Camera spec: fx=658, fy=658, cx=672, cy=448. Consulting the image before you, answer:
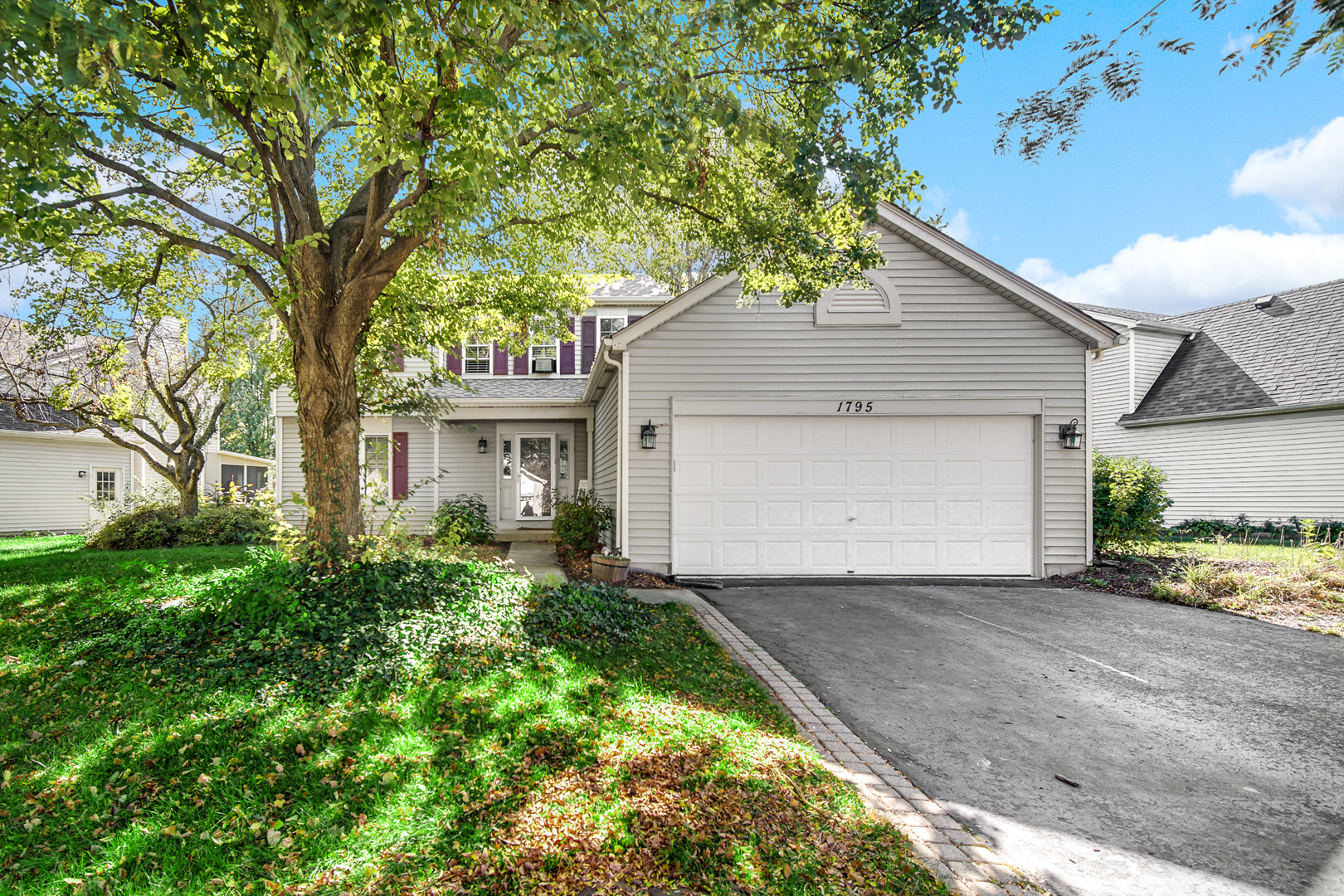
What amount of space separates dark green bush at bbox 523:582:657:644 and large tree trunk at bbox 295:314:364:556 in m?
1.83

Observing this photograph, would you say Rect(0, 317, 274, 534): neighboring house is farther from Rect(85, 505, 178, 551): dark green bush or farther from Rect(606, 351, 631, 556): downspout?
Rect(606, 351, 631, 556): downspout

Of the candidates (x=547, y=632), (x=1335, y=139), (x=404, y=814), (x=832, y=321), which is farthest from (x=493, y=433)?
(x=1335, y=139)

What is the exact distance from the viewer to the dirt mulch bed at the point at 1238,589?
7.17m

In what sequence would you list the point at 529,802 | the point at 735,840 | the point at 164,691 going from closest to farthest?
the point at 735,840 → the point at 529,802 → the point at 164,691

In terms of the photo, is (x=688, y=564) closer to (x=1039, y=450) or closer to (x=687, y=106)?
(x=1039, y=450)

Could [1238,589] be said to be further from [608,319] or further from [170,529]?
[170,529]

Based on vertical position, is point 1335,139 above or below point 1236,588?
above

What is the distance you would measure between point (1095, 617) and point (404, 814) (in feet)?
23.7

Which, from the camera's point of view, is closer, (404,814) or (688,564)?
(404,814)

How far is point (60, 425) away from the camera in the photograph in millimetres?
11422

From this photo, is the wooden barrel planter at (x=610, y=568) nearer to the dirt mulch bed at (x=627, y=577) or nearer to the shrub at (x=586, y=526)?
the dirt mulch bed at (x=627, y=577)

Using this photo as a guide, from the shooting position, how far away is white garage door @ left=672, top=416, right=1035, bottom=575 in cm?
917

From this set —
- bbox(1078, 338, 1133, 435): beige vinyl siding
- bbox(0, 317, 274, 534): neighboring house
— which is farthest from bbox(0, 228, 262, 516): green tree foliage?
bbox(1078, 338, 1133, 435): beige vinyl siding

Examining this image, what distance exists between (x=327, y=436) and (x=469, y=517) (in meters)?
7.94
